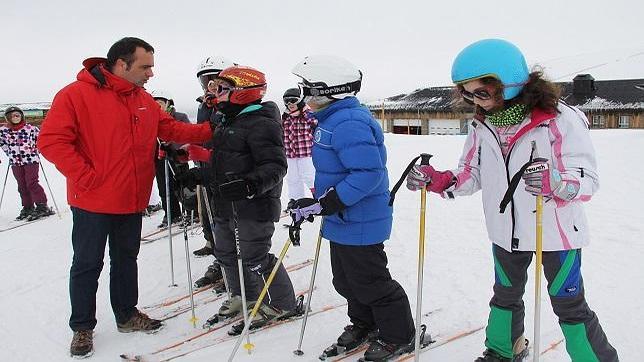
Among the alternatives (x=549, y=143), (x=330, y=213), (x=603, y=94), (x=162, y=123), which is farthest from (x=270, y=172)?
(x=603, y=94)

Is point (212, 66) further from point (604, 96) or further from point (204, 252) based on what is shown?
point (604, 96)

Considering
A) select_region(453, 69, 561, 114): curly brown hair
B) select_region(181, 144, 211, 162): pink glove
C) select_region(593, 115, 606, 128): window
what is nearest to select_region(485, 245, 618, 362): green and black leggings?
select_region(453, 69, 561, 114): curly brown hair

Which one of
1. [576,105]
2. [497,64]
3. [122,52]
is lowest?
[576,105]

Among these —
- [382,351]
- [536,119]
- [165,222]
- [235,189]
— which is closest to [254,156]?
[235,189]

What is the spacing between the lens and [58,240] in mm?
7043

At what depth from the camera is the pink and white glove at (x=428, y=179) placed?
2.79m

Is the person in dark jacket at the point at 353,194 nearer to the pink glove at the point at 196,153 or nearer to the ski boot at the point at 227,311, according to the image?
the ski boot at the point at 227,311

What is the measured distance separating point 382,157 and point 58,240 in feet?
19.6

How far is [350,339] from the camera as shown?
333cm

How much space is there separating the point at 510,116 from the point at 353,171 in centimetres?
89

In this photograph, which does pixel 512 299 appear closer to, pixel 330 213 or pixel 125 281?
pixel 330 213

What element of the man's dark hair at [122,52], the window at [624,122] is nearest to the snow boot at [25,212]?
the man's dark hair at [122,52]

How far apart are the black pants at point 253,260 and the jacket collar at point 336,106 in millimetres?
1118

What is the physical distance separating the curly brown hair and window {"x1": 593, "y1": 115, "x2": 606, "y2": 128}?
26.6 m
